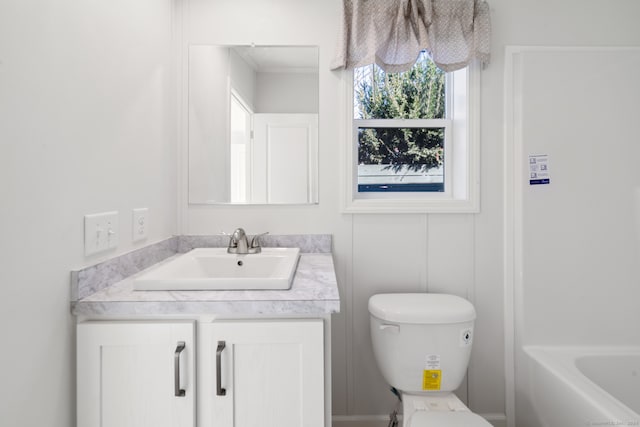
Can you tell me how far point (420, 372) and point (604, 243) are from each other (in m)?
1.06

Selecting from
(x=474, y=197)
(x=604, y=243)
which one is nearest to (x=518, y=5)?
(x=474, y=197)

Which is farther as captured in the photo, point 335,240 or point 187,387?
point 335,240

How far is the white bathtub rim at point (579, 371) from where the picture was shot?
1189 millimetres

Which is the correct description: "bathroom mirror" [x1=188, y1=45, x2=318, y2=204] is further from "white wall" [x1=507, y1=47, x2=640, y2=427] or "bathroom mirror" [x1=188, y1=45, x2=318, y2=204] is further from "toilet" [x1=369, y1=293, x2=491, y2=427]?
"white wall" [x1=507, y1=47, x2=640, y2=427]

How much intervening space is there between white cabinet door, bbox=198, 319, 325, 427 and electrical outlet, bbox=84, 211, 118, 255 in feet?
1.43

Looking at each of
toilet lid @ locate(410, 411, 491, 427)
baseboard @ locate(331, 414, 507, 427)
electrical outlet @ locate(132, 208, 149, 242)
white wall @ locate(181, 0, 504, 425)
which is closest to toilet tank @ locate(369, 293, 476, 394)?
toilet lid @ locate(410, 411, 491, 427)

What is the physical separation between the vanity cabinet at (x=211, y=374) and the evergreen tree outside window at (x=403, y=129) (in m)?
1.09

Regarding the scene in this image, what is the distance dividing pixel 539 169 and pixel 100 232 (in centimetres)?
178

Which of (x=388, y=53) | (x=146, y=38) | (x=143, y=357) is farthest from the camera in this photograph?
(x=388, y=53)

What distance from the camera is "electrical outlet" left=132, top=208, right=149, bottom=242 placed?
1.32 m

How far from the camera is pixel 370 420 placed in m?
1.75

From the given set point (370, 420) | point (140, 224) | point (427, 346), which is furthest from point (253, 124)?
point (370, 420)

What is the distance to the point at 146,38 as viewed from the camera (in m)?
1.41

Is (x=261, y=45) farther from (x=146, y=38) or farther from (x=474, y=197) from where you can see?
(x=474, y=197)
